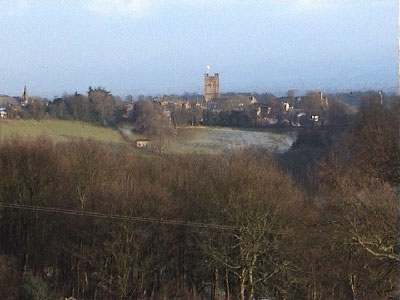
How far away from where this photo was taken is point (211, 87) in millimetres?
38344

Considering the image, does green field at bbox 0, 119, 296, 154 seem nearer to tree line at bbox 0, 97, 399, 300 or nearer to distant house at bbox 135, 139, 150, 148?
distant house at bbox 135, 139, 150, 148

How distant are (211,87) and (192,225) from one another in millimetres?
24339

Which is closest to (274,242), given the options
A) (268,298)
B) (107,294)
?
(268,298)

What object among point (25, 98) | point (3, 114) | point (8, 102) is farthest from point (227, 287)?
point (25, 98)

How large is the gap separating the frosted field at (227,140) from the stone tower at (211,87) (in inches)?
357

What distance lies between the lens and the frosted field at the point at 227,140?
2395 cm

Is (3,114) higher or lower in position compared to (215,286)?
higher

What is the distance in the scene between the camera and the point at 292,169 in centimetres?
2059

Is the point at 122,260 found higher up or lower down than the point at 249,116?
lower down

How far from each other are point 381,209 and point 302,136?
16.4m

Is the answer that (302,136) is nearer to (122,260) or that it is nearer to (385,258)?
(122,260)

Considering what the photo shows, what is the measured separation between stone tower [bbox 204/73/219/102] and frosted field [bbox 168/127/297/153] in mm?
9080

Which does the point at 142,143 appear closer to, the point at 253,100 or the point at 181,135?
the point at 181,135

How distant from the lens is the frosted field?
23953 mm
